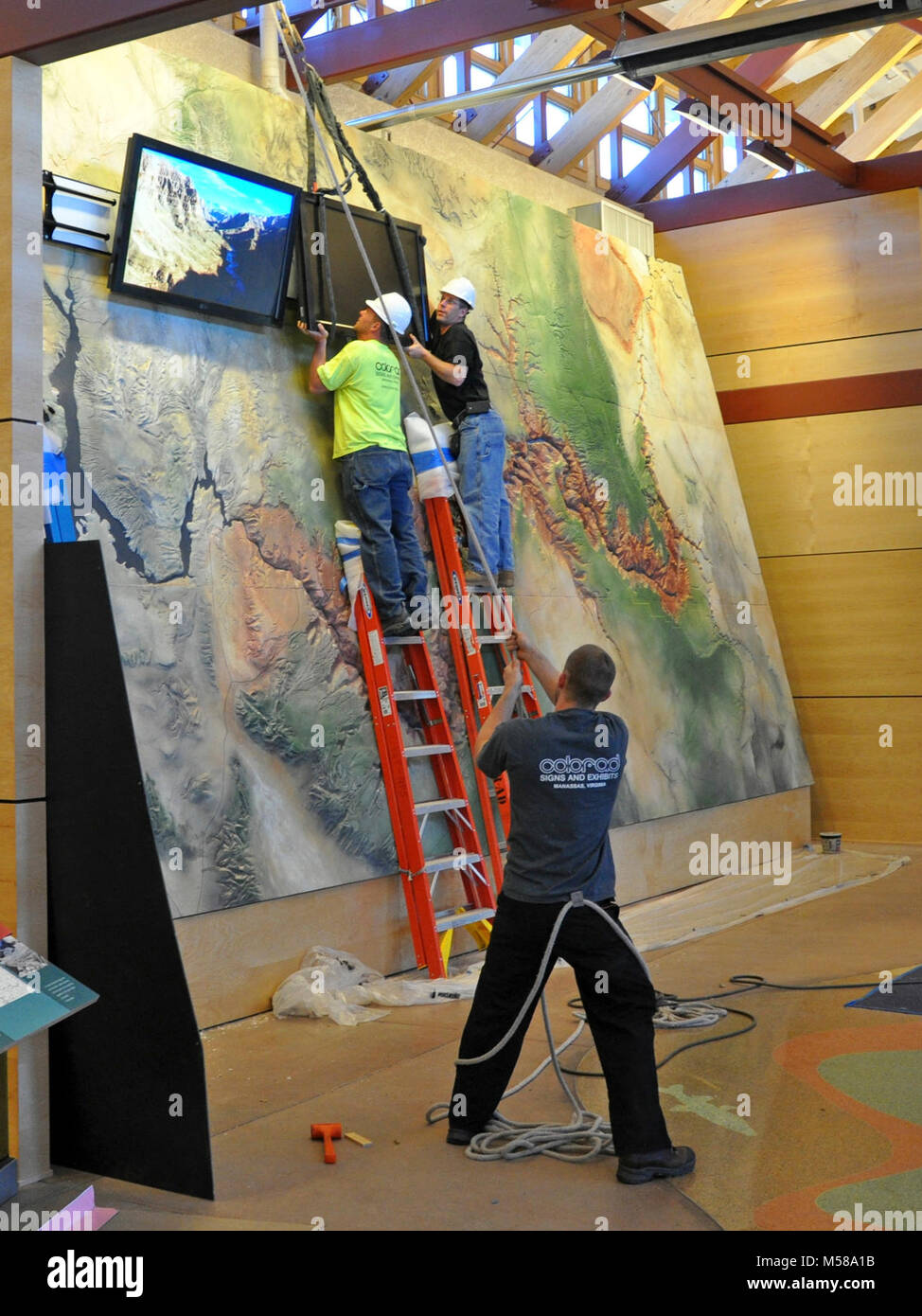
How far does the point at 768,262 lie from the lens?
8.57m

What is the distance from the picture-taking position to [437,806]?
17.0ft

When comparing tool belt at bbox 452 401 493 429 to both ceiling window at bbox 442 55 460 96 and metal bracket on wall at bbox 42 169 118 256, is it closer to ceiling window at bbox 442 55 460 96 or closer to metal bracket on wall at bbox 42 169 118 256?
metal bracket on wall at bbox 42 169 118 256

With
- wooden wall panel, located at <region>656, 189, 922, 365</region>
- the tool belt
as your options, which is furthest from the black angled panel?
wooden wall panel, located at <region>656, 189, 922, 365</region>

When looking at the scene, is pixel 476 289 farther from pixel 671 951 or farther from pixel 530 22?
pixel 671 951

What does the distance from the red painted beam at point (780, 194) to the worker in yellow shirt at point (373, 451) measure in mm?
4185

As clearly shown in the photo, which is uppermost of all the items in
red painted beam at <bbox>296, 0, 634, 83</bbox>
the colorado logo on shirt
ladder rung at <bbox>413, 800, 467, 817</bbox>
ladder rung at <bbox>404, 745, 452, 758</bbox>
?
red painted beam at <bbox>296, 0, 634, 83</bbox>

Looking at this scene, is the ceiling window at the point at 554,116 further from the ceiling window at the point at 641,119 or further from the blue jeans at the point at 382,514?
the blue jeans at the point at 382,514

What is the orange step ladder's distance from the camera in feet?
16.7

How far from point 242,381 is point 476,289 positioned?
1.87 metres

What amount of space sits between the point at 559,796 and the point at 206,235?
254cm

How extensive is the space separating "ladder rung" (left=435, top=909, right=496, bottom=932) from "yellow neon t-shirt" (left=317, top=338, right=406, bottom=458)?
1.84 meters

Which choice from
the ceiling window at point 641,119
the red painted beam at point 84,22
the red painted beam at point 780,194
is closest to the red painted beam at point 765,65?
the red painted beam at point 780,194
